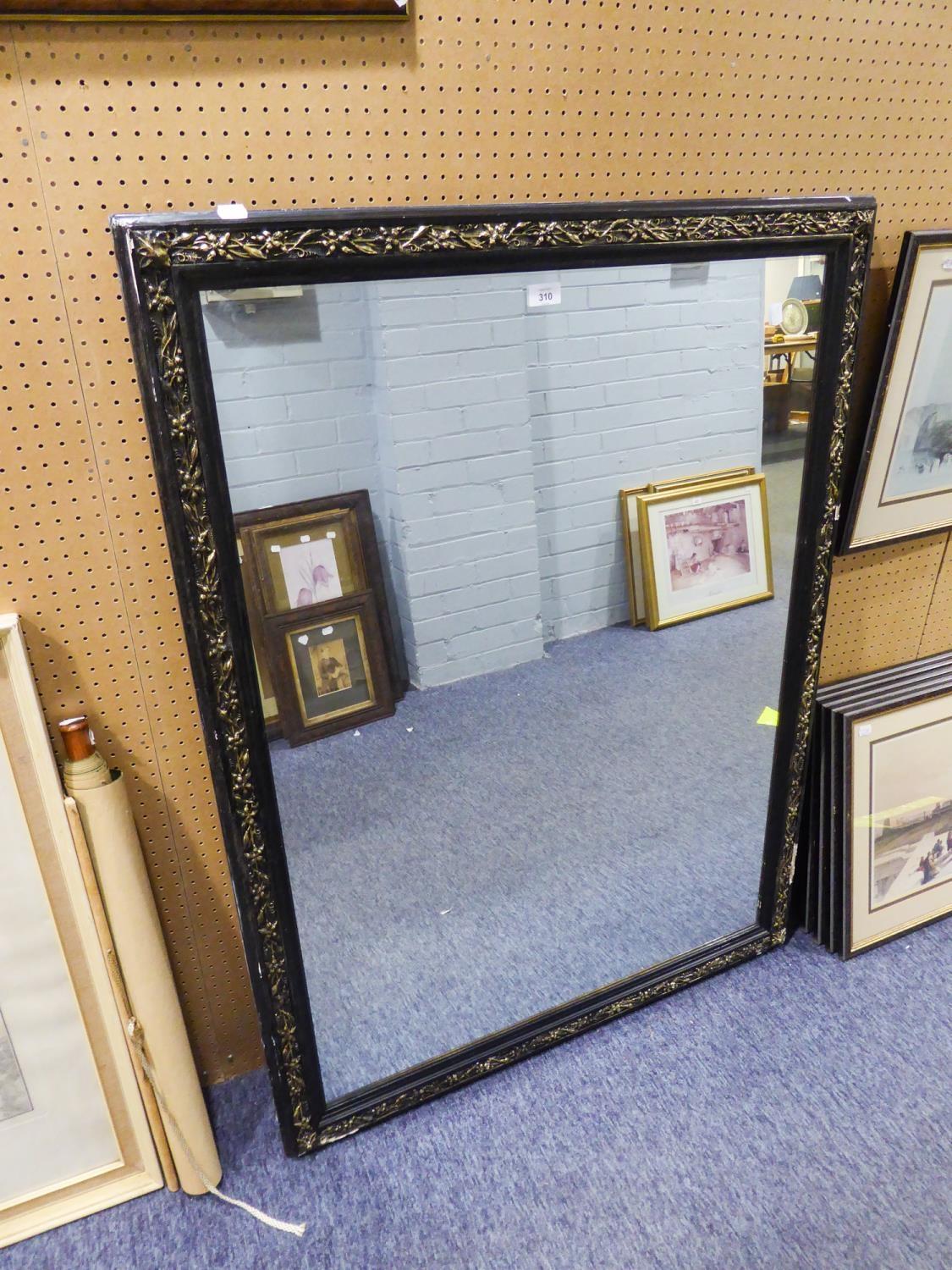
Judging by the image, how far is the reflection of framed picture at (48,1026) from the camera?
3.37 feet

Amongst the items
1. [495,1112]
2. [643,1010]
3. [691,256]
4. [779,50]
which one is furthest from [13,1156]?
[779,50]

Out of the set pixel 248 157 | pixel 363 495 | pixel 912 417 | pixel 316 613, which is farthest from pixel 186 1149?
pixel 912 417

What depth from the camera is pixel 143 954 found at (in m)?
1.13

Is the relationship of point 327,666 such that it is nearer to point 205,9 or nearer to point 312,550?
point 312,550

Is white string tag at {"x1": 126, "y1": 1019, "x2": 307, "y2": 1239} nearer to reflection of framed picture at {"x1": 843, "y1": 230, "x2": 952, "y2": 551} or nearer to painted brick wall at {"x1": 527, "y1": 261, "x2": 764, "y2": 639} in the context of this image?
painted brick wall at {"x1": 527, "y1": 261, "x2": 764, "y2": 639}

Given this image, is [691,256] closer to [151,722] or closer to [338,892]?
[151,722]

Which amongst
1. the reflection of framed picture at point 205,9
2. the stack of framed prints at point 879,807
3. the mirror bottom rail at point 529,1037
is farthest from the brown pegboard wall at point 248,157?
the stack of framed prints at point 879,807

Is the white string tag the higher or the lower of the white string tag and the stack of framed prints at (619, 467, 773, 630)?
the lower

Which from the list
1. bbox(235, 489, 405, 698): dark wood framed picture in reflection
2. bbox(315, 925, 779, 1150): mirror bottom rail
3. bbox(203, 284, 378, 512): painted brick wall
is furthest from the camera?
bbox(315, 925, 779, 1150): mirror bottom rail

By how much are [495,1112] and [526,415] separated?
112 cm

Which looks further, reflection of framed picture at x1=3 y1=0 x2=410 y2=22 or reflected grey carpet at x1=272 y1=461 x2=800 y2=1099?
reflected grey carpet at x1=272 y1=461 x2=800 y2=1099

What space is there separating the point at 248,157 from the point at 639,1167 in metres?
1.48

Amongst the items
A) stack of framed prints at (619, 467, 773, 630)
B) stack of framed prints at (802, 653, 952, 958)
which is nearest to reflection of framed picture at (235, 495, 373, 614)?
stack of framed prints at (619, 467, 773, 630)

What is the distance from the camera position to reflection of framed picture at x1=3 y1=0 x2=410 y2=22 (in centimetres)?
81
